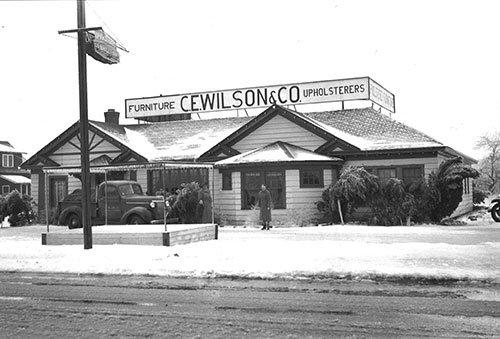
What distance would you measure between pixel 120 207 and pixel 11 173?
145 feet

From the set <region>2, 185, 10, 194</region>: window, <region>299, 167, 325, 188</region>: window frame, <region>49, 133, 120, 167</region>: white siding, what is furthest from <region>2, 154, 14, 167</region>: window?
<region>299, 167, 325, 188</region>: window frame

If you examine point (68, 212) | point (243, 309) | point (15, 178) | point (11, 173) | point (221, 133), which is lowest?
point (243, 309)

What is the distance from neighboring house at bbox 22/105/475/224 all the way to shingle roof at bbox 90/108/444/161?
1.9 inches

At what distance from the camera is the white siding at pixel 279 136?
25.2 m

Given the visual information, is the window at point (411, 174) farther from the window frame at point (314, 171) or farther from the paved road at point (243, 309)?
the paved road at point (243, 309)

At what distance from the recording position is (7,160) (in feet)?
200

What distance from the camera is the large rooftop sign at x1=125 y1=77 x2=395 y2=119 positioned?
2984 centimetres

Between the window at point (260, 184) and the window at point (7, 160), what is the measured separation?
4424 cm

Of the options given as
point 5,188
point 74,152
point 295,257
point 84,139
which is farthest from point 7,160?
point 295,257

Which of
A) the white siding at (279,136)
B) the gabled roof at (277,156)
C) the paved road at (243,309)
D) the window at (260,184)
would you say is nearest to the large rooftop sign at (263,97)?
the white siding at (279,136)

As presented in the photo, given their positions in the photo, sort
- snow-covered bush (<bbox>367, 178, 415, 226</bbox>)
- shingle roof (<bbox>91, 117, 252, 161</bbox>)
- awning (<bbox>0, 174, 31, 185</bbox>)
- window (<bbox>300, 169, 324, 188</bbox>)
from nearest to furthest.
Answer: snow-covered bush (<bbox>367, 178, 415, 226</bbox>)
window (<bbox>300, 169, 324, 188</bbox>)
shingle roof (<bbox>91, 117, 252, 161</bbox>)
awning (<bbox>0, 174, 31, 185</bbox>)

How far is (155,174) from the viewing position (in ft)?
90.0

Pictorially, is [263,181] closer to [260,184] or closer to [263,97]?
[260,184]

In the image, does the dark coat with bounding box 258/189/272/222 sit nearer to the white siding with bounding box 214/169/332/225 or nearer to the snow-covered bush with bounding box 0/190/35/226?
the white siding with bounding box 214/169/332/225
